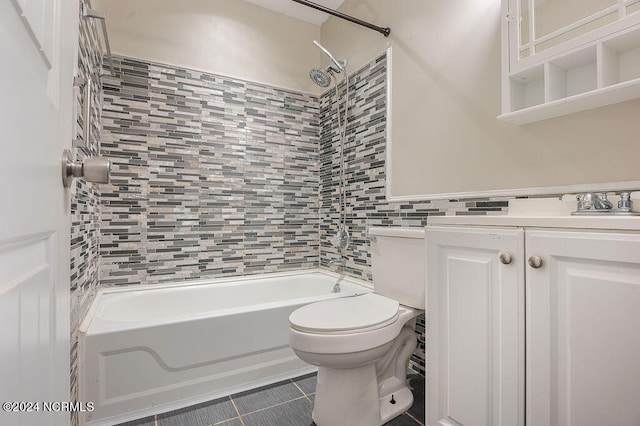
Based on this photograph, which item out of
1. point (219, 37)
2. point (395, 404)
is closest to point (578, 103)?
point (395, 404)

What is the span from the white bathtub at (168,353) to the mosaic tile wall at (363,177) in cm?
46

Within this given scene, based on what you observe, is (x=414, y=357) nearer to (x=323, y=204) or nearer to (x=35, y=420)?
(x=323, y=204)

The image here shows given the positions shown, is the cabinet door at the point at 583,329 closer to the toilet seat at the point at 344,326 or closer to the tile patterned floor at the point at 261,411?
the toilet seat at the point at 344,326

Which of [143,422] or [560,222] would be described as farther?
[143,422]

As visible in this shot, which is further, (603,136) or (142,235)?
(142,235)

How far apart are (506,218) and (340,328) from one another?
0.71m

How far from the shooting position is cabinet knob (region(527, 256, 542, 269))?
86 centimetres

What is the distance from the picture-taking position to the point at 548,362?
835 millimetres

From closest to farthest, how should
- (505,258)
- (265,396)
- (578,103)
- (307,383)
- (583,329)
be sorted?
(583,329), (505,258), (578,103), (265,396), (307,383)

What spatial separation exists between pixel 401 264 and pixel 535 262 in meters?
0.78

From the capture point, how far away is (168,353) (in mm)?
1568

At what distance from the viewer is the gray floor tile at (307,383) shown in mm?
1721

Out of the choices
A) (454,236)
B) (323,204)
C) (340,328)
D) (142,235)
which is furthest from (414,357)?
(142,235)

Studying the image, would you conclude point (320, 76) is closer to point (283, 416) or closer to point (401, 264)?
point (401, 264)
